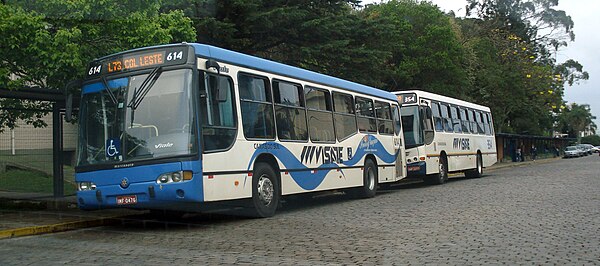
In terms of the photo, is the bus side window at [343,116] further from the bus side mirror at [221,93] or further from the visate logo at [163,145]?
the visate logo at [163,145]

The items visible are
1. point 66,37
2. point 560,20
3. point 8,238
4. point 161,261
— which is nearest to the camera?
point 161,261

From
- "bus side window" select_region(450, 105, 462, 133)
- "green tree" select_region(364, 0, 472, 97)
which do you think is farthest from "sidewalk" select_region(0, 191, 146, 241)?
"green tree" select_region(364, 0, 472, 97)

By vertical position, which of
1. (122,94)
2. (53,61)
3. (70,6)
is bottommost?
(122,94)

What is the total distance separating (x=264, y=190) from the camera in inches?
472

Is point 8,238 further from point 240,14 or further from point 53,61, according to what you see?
point 240,14

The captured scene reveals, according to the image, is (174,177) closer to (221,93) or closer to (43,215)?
(221,93)

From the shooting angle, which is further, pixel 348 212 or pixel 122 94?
pixel 348 212

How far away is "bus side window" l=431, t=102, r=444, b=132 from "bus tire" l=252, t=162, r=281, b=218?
37.8 ft

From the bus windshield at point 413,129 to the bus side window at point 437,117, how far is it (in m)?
1.07

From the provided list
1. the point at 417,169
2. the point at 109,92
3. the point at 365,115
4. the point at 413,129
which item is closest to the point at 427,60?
the point at 413,129

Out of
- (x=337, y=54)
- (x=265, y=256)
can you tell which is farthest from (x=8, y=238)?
(x=337, y=54)

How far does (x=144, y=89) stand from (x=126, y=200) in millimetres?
1889

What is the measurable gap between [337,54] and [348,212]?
8293 mm

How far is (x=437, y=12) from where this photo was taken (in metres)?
35.9
